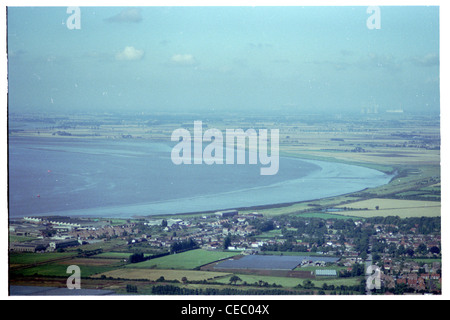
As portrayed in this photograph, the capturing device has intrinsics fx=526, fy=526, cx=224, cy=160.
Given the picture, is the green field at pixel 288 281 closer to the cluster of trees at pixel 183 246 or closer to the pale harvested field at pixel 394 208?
the cluster of trees at pixel 183 246

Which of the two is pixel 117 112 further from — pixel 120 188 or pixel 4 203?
pixel 4 203

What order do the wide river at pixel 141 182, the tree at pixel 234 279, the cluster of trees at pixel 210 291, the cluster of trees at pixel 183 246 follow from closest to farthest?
the cluster of trees at pixel 210 291 < the tree at pixel 234 279 < the cluster of trees at pixel 183 246 < the wide river at pixel 141 182

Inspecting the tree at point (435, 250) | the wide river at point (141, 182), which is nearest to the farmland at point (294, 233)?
the tree at point (435, 250)

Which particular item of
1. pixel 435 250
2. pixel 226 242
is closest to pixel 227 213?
pixel 226 242

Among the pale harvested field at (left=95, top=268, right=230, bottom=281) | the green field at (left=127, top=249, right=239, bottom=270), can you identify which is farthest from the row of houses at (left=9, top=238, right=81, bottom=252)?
the green field at (left=127, top=249, right=239, bottom=270)

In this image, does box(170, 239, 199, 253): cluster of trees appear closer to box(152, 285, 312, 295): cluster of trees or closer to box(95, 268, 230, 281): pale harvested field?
box(95, 268, 230, 281): pale harvested field
